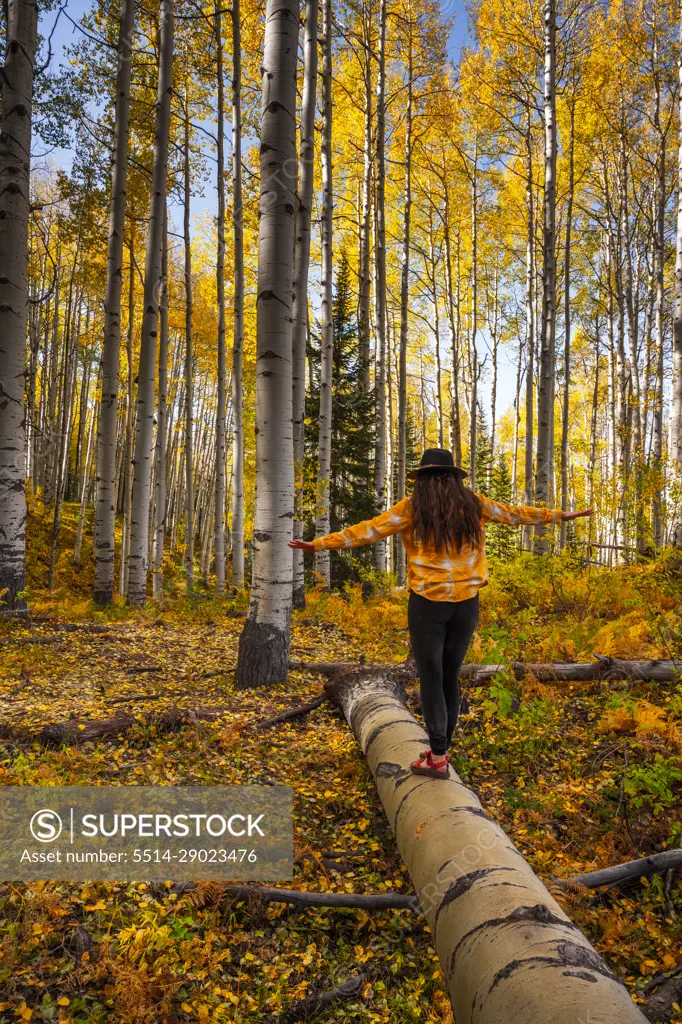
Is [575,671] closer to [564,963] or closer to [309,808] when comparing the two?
[309,808]

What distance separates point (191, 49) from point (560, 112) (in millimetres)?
9863

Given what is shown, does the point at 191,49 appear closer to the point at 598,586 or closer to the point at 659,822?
the point at 598,586

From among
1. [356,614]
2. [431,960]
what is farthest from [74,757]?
[356,614]

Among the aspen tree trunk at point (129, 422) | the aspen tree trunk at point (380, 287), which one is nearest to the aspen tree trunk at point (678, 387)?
the aspen tree trunk at point (380, 287)

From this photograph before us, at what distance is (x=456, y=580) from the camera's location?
317cm

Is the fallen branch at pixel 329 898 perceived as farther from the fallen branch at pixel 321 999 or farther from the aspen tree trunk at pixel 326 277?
the aspen tree trunk at pixel 326 277

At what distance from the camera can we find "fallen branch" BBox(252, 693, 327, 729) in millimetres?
4367

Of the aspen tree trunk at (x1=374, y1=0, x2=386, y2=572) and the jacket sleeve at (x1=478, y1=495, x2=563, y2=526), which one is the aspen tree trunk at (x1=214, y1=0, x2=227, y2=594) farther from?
the jacket sleeve at (x1=478, y1=495, x2=563, y2=526)

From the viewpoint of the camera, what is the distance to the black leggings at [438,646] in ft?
10.2

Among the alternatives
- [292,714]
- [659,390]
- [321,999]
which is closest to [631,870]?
[321,999]

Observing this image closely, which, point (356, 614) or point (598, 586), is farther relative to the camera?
point (356, 614)

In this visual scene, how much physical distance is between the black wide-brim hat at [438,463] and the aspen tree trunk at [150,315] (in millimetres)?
6606

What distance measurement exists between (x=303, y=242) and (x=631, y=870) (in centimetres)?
920

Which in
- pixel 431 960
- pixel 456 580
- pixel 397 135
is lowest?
pixel 431 960
